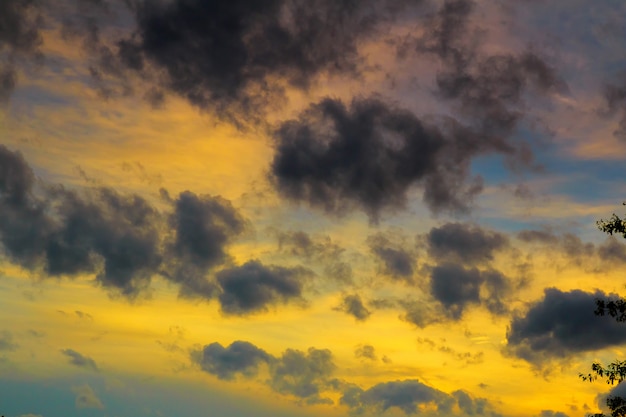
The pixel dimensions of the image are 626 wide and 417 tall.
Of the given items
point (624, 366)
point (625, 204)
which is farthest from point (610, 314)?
point (625, 204)

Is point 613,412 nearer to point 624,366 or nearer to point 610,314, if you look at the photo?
point 624,366

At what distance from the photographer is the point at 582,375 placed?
49.9 m

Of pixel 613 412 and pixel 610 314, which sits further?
pixel 613 412

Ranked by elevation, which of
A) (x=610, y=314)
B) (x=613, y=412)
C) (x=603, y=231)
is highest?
(x=603, y=231)

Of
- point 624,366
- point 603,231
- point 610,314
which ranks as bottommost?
point 624,366

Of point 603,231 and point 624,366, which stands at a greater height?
point 603,231

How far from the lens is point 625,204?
50.1 metres

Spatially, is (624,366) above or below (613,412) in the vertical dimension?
above

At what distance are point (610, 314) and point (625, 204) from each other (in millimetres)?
8847

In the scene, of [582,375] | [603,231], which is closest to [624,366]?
Answer: [582,375]

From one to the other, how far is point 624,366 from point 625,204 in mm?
12474

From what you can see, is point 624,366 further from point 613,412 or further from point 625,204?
point 625,204

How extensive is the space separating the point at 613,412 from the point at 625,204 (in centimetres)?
1679

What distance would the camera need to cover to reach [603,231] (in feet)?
165
